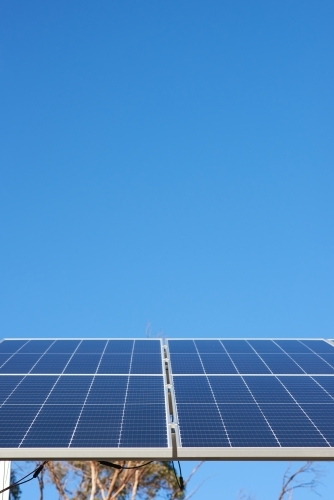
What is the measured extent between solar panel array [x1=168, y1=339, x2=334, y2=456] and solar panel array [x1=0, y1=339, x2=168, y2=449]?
0.51 meters

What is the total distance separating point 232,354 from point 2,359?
541 cm

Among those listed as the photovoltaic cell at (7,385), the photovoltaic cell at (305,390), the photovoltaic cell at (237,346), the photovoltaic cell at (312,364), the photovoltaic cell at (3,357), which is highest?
the photovoltaic cell at (237,346)

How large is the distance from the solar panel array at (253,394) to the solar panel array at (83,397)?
1.67 feet

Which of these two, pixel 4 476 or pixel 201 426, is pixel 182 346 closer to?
pixel 201 426

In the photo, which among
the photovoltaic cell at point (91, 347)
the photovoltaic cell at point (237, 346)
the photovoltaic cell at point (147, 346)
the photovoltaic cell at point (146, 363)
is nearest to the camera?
the photovoltaic cell at point (146, 363)

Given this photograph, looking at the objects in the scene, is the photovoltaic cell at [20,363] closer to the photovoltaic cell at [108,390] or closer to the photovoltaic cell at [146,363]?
the photovoltaic cell at [108,390]

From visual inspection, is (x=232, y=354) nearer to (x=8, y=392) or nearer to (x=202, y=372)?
(x=202, y=372)

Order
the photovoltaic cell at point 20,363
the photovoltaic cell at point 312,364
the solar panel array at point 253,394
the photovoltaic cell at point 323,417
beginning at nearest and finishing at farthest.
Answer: the solar panel array at point 253,394 < the photovoltaic cell at point 323,417 < the photovoltaic cell at point 20,363 < the photovoltaic cell at point 312,364

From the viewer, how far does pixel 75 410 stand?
8.68 m

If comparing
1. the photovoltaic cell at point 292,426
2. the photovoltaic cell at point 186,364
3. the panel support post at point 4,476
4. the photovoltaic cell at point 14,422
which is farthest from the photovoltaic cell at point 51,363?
the photovoltaic cell at point 292,426

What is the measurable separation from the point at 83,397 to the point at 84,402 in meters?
0.25

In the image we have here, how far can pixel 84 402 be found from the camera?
354 inches

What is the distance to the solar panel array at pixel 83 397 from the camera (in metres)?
7.78

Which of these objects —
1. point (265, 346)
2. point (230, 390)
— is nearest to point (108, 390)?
point (230, 390)
